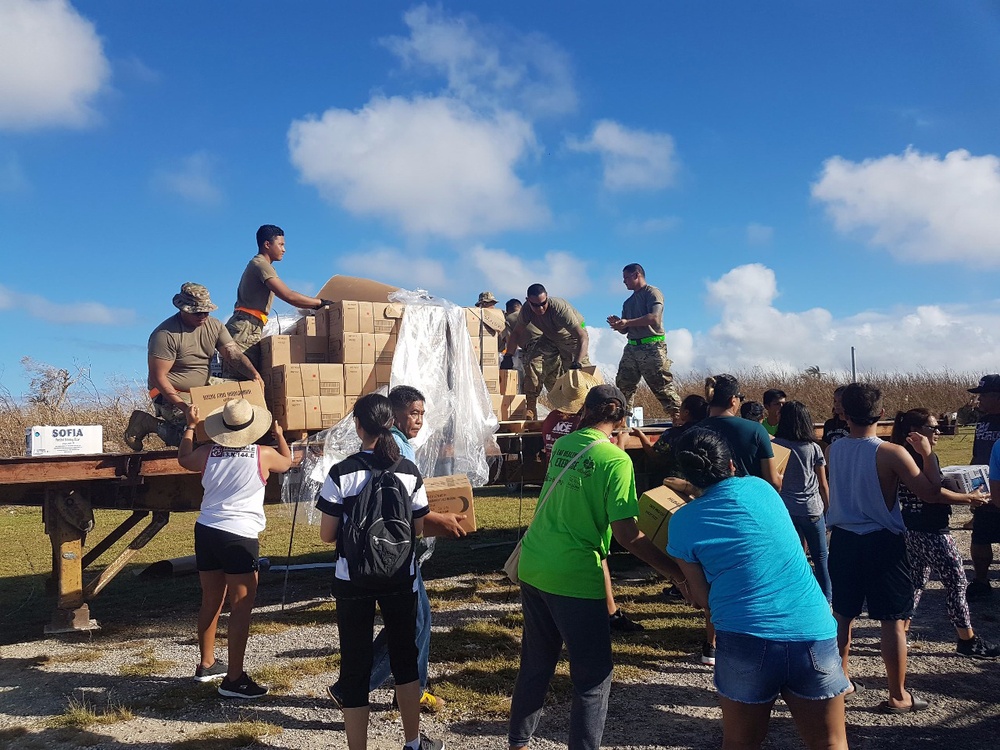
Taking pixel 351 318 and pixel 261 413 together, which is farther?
pixel 351 318

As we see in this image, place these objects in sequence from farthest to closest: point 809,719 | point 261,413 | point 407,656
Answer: point 261,413
point 407,656
point 809,719

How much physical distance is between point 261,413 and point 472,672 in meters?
2.06

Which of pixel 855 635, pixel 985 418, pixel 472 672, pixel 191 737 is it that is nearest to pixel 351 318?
pixel 472 672

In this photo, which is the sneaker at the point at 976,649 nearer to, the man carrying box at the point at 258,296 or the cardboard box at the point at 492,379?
the cardboard box at the point at 492,379

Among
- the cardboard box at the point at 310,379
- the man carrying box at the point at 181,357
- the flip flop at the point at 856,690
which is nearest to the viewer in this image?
the flip flop at the point at 856,690

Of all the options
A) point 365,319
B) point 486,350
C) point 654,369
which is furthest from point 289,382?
point 654,369

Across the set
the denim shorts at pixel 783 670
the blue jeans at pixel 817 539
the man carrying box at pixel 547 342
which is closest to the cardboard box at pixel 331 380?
the man carrying box at pixel 547 342

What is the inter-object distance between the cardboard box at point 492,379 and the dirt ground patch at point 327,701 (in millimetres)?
1990

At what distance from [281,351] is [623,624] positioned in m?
3.33

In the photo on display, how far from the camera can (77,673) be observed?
16.3ft

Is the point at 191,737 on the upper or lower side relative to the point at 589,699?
lower

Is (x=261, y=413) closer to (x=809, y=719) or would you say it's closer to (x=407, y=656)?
(x=407, y=656)

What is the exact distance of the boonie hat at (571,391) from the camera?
5578mm

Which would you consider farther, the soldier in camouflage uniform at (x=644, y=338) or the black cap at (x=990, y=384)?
the soldier in camouflage uniform at (x=644, y=338)
